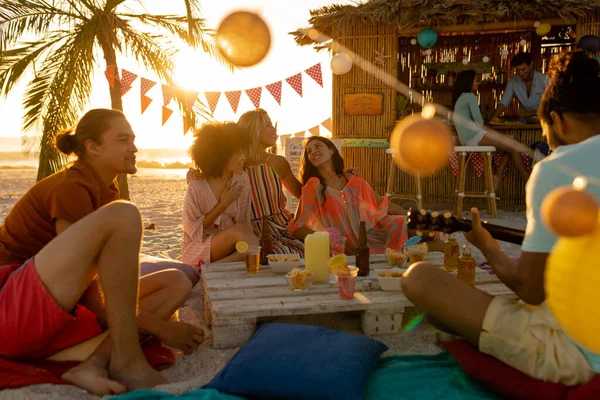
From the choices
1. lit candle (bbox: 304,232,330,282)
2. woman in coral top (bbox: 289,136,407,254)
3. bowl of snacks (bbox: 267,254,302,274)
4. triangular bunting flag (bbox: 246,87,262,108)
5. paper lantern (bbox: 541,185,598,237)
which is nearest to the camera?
paper lantern (bbox: 541,185,598,237)

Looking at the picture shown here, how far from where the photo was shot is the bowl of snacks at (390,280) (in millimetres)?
2686

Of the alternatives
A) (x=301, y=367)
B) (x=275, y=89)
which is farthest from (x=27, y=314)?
Answer: (x=275, y=89)

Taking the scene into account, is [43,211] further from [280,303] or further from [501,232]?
[501,232]

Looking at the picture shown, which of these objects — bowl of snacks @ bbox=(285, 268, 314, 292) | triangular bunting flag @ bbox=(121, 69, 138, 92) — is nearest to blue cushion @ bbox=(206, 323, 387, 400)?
bowl of snacks @ bbox=(285, 268, 314, 292)

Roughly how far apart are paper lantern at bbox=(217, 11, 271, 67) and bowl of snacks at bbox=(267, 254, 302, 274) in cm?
552

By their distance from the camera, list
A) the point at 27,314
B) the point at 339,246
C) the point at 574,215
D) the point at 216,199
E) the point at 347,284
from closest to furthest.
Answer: the point at 574,215 → the point at 27,314 → the point at 347,284 → the point at 339,246 → the point at 216,199

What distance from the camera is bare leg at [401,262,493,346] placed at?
2.00 m

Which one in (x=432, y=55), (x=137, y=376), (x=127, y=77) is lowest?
(x=137, y=376)

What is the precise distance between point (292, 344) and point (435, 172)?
6862 millimetres

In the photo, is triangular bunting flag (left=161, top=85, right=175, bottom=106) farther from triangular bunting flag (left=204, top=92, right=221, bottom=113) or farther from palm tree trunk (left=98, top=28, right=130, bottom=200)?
palm tree trunk (left=98, top=28, right=130, bottom=200)

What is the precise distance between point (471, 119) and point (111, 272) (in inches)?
247

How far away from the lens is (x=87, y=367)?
2084 mm

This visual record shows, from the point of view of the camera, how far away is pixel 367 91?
8.47 m

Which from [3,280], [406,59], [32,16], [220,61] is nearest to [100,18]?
[32,16]
